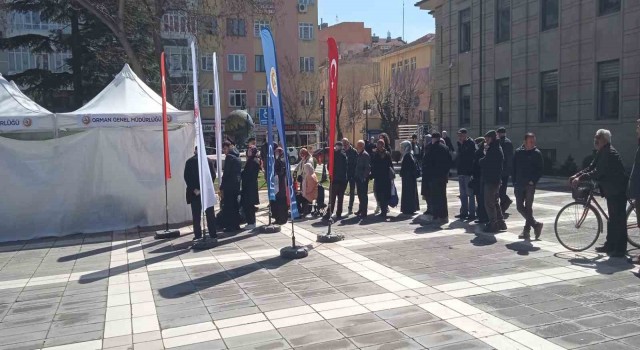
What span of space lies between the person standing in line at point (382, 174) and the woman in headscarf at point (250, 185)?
2.95 meters

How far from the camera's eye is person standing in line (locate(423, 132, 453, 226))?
11562 mm

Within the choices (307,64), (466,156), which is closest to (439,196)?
(466,156)

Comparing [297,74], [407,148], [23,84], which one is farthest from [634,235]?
[297,74]

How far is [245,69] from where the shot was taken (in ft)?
173

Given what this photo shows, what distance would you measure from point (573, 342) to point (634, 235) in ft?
17.4

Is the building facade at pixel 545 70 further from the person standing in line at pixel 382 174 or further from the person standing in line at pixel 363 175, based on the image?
the person standing in line at pixel 363 175

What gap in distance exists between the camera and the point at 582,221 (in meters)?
8.75

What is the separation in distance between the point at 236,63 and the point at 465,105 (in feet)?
89.5

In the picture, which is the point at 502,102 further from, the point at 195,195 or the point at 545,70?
the point at 195,195

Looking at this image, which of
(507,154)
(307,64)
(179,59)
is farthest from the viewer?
(307,64)

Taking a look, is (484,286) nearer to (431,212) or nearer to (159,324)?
(159,324)

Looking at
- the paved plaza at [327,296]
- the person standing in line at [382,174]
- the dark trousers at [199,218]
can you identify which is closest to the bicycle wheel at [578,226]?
the paved plaza at [327,296]

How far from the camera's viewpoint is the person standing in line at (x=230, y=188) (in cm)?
1127

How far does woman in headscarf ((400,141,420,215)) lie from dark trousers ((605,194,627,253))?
523 centimetres
